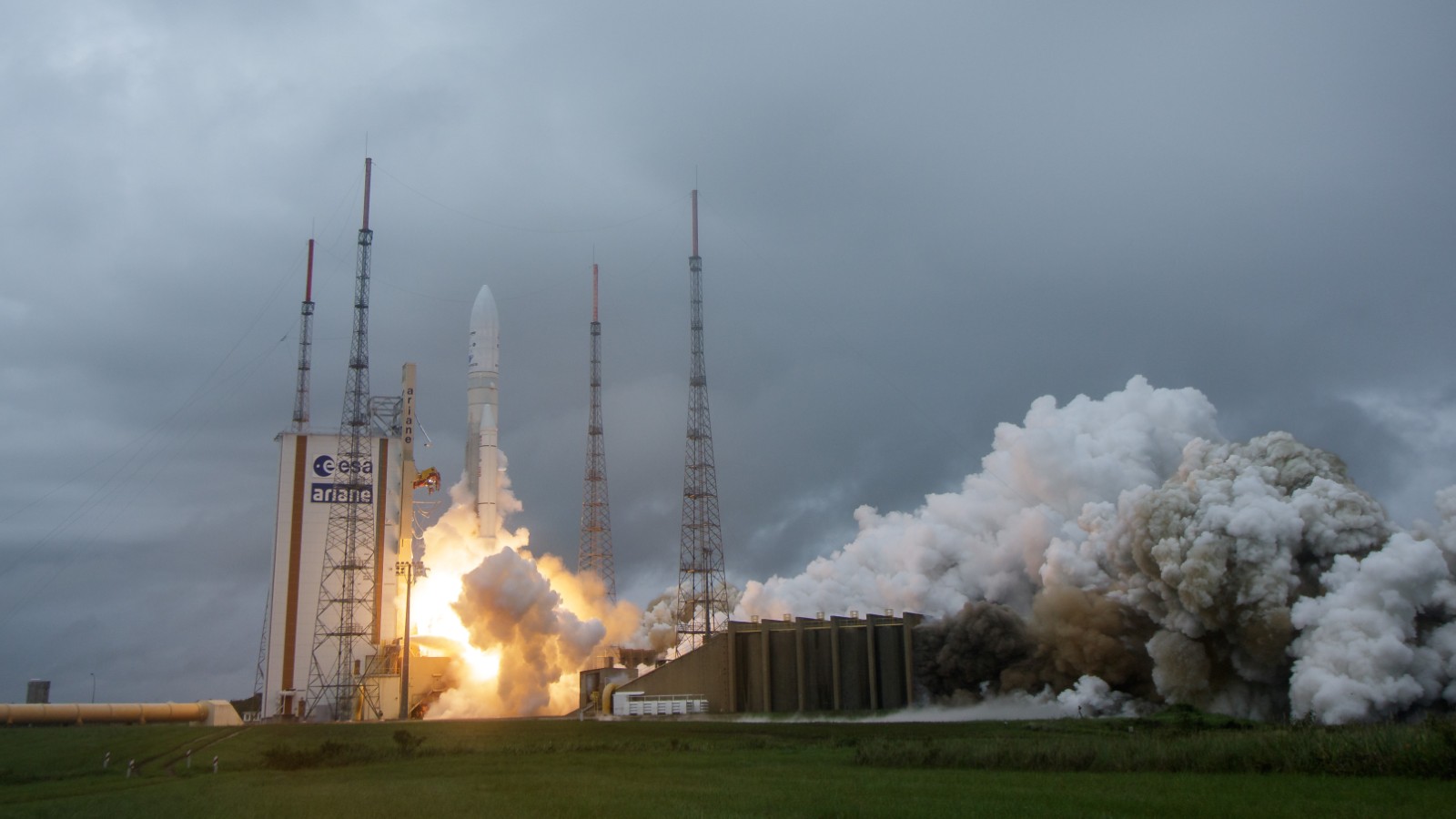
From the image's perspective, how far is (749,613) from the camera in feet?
347

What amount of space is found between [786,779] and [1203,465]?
4449 cm

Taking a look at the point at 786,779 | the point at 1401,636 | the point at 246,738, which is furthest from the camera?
the point at 246,738

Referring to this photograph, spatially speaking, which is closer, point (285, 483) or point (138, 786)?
point (138, 786)

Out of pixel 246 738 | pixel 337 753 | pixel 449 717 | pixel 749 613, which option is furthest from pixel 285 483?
pixel 337 753

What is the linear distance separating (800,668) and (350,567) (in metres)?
34.5

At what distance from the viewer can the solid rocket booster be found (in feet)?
306

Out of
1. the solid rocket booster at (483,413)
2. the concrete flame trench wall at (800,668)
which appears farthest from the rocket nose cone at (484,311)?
the concrete flame trench wall at (800,668)

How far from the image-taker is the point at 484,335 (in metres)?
95.4

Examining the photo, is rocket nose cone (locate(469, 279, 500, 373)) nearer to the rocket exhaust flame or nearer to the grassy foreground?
the rocket exhaust flame

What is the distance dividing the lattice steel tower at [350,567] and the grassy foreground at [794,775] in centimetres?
2889

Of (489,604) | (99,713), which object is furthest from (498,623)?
(99,713)

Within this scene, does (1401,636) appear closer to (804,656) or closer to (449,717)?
(804,656)

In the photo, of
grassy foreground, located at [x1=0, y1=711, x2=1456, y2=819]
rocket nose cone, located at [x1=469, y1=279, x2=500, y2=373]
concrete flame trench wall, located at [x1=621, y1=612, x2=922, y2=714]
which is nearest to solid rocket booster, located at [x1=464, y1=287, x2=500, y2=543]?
rocket nose cone, located at [x1=469, y1=279, x2=500, y2=373]

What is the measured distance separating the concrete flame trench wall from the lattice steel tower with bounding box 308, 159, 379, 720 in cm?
2171
